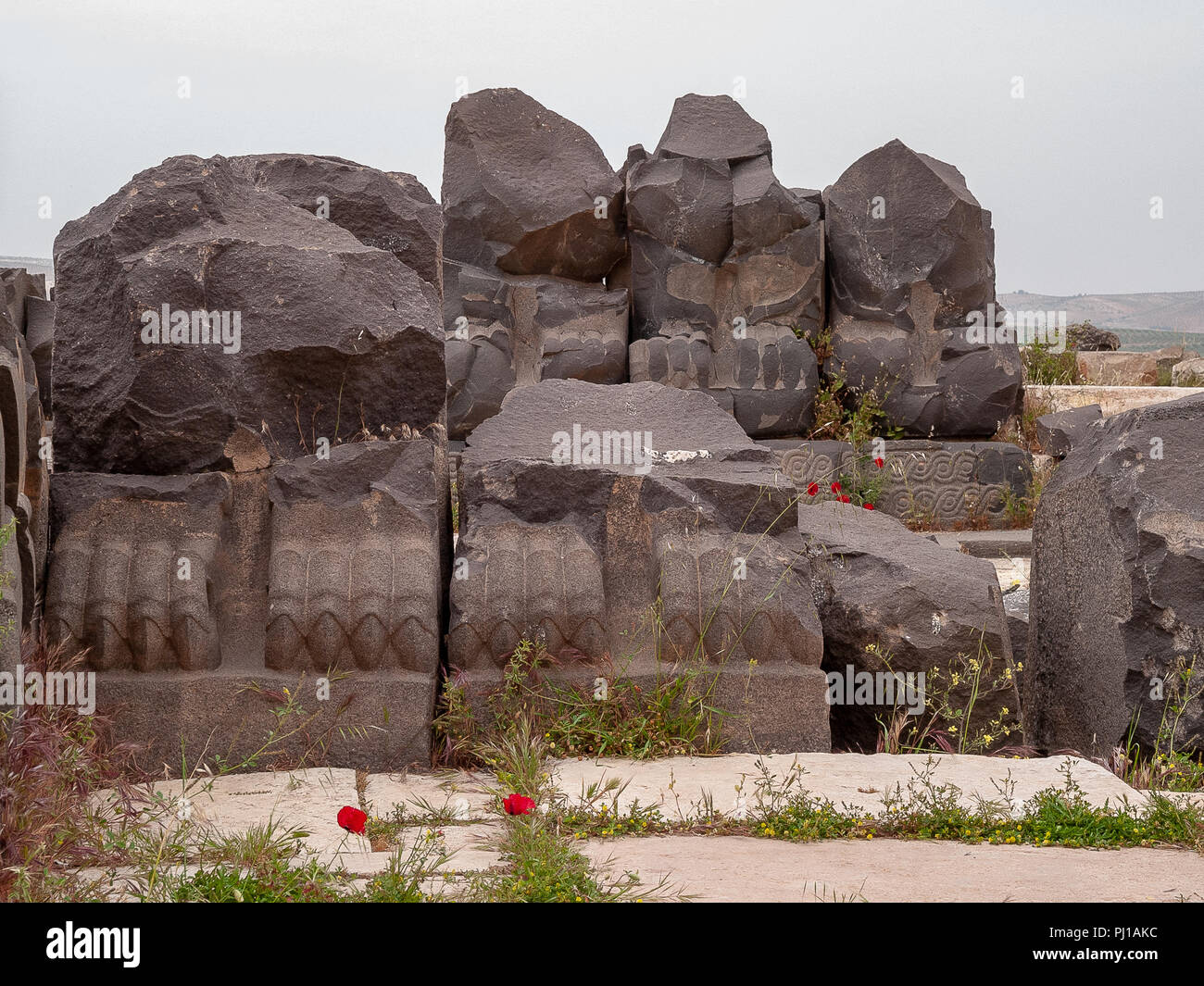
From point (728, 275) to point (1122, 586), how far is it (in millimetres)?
6532

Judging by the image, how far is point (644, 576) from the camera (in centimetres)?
364

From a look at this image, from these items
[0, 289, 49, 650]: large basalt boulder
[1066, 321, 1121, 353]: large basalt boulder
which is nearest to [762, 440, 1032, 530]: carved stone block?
[0, 289, 49, 650]: large basalt boulder

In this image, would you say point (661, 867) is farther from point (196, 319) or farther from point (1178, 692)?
point (196, 319)

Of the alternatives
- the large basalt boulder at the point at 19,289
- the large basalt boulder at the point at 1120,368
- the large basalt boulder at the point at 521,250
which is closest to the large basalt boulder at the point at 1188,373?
the large basalt boulder at the point at 1120,368

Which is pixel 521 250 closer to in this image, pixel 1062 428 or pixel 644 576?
pixel 1062 428

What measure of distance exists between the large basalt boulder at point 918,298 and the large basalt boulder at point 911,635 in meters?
5.75

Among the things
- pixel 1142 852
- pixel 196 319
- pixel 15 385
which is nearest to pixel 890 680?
pixel 1142 852

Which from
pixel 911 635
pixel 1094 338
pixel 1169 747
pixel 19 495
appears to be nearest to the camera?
pixel 19 495

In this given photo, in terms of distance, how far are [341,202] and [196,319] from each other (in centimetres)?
83

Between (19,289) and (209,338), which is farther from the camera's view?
(19,289)

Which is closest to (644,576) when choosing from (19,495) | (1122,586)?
(1122,586)

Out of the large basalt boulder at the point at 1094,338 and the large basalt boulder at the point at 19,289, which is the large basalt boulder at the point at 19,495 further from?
the large basalt boulder at the point at 1094,338

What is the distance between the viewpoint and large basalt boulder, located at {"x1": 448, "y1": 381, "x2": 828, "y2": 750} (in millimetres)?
3422
